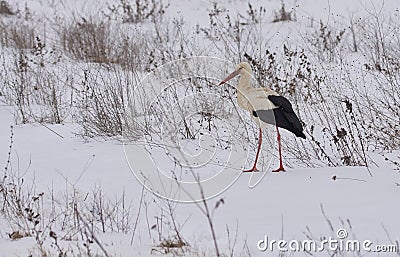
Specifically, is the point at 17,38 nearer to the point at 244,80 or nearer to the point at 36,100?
the point at 36,100

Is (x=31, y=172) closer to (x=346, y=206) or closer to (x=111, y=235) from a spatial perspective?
(x=111, y=235)

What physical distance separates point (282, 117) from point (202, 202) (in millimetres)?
1060

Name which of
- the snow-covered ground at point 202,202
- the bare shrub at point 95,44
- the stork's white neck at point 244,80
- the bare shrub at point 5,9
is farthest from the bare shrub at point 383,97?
the bare shrub at point 5,9

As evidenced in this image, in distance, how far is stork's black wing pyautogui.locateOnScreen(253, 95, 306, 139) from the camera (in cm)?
481

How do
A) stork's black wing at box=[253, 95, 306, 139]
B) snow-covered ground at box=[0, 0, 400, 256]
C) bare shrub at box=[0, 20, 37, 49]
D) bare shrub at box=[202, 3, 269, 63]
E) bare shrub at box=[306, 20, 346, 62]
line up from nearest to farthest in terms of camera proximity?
snow-covered ground at box=[0, 0, 400, 256] → stork's black wing at box=[253, 95, 306, 139] → bare shrub at box=[202, 3, 269, 63] → bare shrub at box=[306, 20, 346, 62] → bare shrub at box=[0, 20, 37, 49]

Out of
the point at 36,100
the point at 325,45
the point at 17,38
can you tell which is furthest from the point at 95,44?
the point at 325,45

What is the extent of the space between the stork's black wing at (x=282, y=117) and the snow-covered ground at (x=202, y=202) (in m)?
0.38

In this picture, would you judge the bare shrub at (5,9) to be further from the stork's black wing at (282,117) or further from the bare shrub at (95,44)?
the stork's black wing at (282,117)

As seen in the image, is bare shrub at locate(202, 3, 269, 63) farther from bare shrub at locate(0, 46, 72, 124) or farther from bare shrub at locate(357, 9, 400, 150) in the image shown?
bare shrub at locate(0, 46, 72, 124)

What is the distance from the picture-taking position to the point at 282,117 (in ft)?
15.8

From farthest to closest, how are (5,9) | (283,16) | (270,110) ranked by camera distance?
(5,9)
(283,16)
(270,110)

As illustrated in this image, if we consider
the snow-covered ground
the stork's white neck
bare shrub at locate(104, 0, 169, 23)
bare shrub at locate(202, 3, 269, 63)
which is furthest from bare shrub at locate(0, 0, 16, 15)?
the stork's white neck

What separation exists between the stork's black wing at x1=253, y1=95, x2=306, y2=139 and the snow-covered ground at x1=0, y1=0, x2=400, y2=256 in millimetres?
378

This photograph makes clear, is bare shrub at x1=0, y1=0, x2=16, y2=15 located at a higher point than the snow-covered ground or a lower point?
higher
